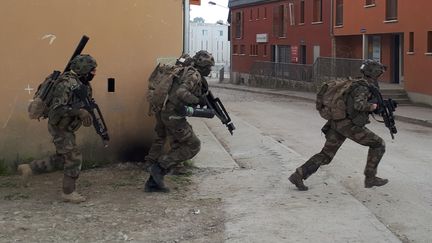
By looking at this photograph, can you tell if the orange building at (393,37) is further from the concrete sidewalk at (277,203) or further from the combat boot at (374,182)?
the combat boot at (374,182)

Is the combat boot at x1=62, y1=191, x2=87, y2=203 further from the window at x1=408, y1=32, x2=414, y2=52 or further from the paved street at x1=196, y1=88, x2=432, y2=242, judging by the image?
the window at x1=408, y1=32, x2=414, y2=52

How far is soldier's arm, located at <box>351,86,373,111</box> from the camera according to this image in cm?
626

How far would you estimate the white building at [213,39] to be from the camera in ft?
206

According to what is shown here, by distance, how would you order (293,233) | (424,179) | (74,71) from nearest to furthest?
(293,233) → (74,71) → (424,179)

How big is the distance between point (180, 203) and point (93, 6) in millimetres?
3034

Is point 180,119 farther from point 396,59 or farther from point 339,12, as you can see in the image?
point 339,12

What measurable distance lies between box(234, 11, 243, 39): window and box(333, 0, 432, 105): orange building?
61.9ft

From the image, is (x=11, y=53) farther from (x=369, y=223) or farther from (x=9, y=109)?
(x=369, y=223)

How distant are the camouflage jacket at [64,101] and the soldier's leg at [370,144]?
10.1 feet

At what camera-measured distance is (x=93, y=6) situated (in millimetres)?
7512

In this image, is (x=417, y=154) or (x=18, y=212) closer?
(x=18, y=212)

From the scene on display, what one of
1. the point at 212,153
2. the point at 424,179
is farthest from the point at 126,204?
Result: the point at 424,179

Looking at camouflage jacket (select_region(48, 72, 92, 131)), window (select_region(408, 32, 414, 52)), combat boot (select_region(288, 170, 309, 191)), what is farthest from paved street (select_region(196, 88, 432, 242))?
window (select_region(408, 32, 414, 52))

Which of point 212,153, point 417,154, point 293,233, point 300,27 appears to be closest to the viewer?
point 293,233
